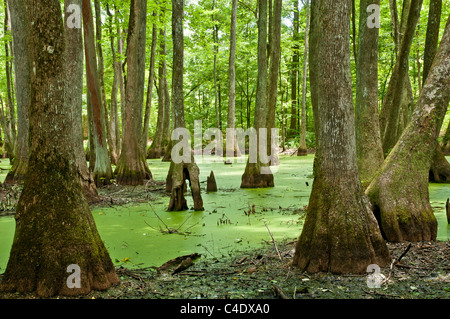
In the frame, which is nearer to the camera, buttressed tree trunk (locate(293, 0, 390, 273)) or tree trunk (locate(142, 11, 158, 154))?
buttressed tree trunk (locate(293, 0, 390, 273))

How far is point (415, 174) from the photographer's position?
183 inches

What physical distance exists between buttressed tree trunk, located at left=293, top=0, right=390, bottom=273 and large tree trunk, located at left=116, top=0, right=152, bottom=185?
6815mm

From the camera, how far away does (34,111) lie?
10.8 ft

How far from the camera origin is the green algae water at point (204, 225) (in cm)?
452

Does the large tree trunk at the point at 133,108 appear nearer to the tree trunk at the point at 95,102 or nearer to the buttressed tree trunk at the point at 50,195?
the tree trunk at the point at 95,102

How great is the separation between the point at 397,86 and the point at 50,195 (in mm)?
6966

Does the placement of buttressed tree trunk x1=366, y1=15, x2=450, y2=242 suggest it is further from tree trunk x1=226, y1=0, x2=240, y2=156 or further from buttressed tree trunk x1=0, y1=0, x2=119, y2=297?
tree trunk x1=226, y1=0, x2=240, y2=156

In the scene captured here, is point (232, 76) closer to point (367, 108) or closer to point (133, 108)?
point (133, 108)

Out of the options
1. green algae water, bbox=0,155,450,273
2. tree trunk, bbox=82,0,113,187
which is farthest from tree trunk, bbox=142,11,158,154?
green algae water, bbox=0,155,450,273

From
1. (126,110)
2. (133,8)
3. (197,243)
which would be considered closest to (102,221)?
(197,243)

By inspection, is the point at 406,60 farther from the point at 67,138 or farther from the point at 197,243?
the point at 67,138

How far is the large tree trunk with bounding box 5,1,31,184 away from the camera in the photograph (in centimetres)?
848

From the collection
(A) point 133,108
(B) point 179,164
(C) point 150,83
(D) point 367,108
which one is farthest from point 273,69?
(C) point 150,83
